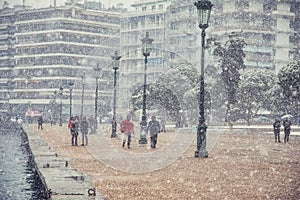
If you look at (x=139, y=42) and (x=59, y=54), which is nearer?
(x=139, y=42)

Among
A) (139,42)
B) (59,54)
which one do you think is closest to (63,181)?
(139,42)

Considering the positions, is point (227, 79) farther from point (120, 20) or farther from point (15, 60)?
point (15, 60)

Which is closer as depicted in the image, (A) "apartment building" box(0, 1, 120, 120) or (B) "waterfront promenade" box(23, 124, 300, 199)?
(B) "waterfront promenade" box(23, 124, 300, 199)

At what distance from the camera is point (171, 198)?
11.3 m

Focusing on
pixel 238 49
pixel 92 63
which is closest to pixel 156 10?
pixel 92 63

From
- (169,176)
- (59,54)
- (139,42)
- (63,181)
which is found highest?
(139,42)

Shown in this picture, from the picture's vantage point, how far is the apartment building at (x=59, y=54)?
114375 millimetres

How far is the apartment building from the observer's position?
11438 centimetres

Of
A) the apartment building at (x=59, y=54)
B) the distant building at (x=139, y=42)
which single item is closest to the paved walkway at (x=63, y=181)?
the distant building at (x=139, y=42)

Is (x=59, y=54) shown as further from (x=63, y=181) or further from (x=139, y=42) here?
(x=63, y=181)

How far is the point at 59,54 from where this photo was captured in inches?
4518

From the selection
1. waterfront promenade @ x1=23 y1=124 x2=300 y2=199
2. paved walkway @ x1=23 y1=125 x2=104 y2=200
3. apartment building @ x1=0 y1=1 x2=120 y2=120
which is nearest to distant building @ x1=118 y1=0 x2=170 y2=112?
apartment building @ x1=0 y1=1 x2=120 y2=120

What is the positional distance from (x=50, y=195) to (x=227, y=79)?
4603 cm

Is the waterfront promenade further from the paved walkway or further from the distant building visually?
the distant building
